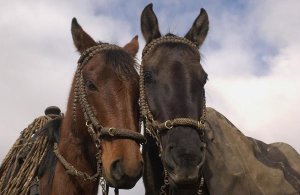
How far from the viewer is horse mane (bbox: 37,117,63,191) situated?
609 cm

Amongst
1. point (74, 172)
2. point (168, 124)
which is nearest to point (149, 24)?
point (168, 124)

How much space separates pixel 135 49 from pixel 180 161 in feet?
7.01

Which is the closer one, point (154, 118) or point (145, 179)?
point (154, 118)

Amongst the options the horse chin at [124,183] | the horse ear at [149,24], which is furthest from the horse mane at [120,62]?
the horse chin at [124,183]

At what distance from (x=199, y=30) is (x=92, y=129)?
2.67m

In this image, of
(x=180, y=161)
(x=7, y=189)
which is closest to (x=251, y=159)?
(x=180, y=161)

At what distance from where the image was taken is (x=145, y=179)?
690 centimetres

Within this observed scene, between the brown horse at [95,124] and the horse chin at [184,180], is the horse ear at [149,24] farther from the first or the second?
the horse chin at [184,180]

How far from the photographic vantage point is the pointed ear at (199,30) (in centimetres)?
722

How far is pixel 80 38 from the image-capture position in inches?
249

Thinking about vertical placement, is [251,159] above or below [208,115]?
below

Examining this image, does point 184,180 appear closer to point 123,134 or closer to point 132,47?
point 123,134

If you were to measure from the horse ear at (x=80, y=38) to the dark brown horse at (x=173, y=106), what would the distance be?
836 millimetres

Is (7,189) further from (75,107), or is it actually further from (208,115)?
(208,115)
